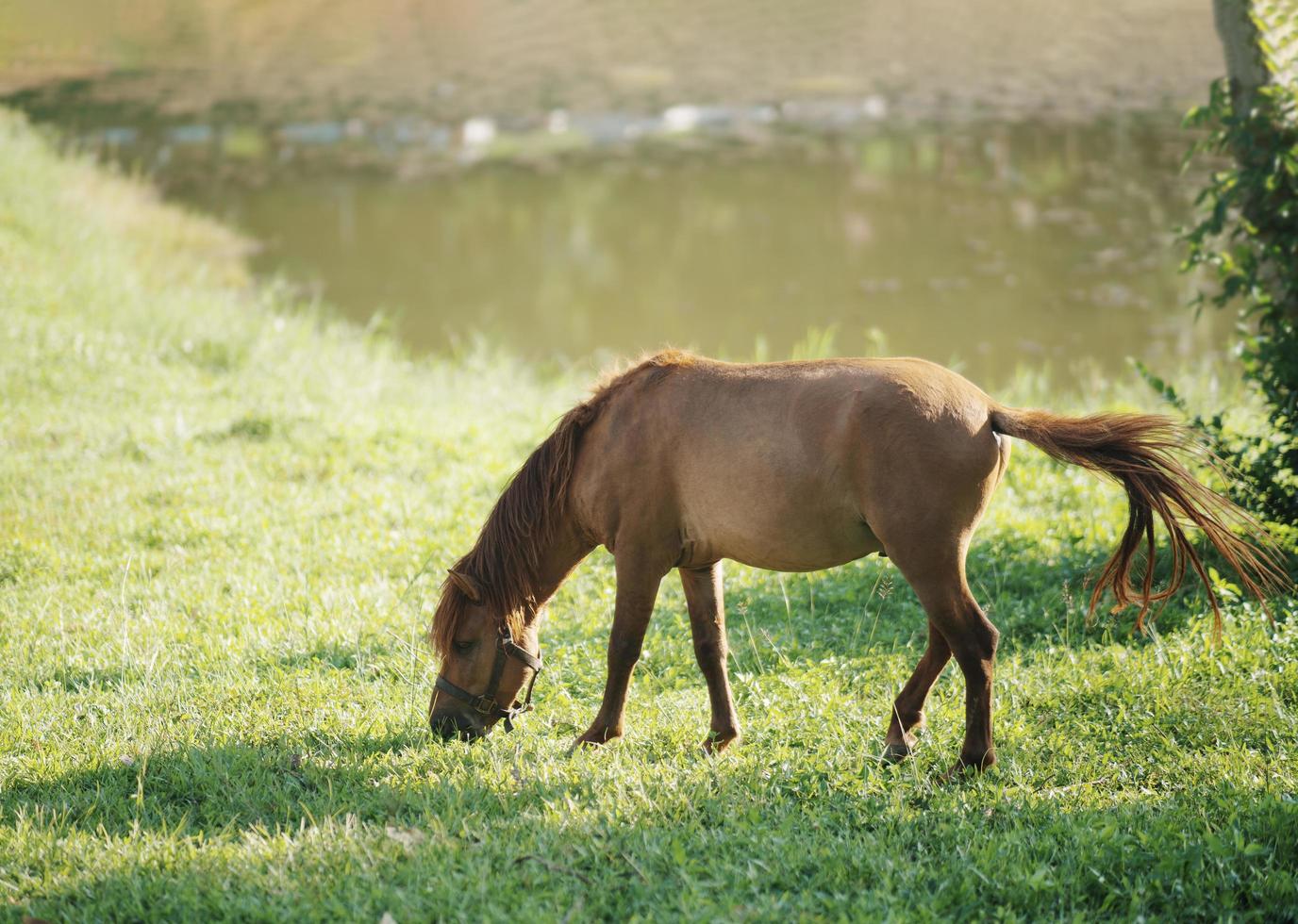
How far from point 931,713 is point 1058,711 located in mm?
487

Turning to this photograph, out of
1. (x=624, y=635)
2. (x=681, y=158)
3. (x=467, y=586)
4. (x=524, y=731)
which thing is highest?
(x=681, y=158)

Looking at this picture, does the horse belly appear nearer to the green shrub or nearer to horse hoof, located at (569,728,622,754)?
horse hoof, located at (569,728,622,754)

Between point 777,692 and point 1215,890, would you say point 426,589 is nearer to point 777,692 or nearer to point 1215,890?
point 777,692

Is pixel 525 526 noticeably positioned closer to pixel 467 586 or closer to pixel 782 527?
pixel 467 586

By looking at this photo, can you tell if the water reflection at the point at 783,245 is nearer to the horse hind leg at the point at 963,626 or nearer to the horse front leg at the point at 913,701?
the horse front leg at the point at 913,701

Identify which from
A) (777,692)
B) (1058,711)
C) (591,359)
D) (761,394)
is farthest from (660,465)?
(591,359)

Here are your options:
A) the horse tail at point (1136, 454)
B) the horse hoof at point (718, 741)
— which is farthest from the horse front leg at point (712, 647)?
the horse tail at point (1136, 454)

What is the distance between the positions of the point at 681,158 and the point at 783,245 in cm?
445

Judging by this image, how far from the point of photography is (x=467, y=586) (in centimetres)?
413

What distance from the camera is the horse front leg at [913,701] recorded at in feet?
12.9

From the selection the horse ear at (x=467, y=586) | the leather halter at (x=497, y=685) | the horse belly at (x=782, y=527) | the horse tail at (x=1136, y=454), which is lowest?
the leather halter at (x=497, y=685)

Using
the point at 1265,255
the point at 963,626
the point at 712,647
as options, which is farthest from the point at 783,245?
the point at 963,626

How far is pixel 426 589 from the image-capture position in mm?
5738

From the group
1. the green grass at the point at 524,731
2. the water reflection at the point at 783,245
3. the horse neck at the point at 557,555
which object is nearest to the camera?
the green grass at the point at 524,731
